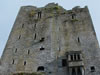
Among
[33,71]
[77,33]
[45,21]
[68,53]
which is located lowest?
[33,71]

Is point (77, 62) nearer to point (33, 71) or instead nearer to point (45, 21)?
point (33, 71)

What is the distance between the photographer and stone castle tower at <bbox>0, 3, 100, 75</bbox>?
77.0ft

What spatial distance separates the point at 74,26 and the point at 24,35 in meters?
7.76

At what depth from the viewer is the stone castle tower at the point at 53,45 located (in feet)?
77.0

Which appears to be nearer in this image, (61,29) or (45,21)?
(61,29)

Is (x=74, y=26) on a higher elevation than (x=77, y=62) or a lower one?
higher

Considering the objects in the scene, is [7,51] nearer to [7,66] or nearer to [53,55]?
[7,66]

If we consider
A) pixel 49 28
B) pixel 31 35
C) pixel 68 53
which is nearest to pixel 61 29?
pixel 49 28

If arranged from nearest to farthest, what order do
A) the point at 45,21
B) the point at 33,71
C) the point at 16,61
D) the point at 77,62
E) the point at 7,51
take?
the point at 77,62, the point at 33,71, the point at 16,61, the point at 7,51, the point at 45,21

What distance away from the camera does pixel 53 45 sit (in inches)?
1062

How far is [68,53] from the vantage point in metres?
24.2

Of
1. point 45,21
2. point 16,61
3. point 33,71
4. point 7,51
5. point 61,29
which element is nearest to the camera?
point 33,71

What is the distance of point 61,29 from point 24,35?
5716 millimetres

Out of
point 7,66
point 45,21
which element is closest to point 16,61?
point 7,66
